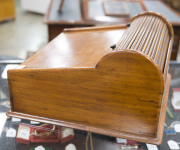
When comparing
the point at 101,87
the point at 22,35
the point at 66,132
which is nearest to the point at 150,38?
the point at 101,87

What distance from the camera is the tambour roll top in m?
1.16

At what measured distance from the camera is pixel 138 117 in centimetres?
120

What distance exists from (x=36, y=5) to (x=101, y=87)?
5468 millimetres

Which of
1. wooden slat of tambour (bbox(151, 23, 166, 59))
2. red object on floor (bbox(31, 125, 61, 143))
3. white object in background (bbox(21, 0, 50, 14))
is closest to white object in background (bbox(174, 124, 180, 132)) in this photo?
wooden slat of tambour (bbox(151, 23, 166, 59))

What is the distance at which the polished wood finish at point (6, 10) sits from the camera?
5.61 metres

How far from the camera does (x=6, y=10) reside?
18.7 feet

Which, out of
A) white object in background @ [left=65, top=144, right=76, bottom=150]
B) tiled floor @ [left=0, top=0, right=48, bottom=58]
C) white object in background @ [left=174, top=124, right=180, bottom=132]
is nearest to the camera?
white object in background @ [left=65, top=144, right=76, bottom=150]

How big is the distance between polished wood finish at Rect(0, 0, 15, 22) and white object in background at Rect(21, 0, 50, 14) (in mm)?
593

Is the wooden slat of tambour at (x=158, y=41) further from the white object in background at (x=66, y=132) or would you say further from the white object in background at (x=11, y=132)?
the white object in background at (x=11, y=132)

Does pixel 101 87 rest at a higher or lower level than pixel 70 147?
higher

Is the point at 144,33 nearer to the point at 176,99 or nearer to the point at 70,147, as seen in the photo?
the point at 176,99

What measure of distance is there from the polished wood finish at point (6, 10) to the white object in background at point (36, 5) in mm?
593

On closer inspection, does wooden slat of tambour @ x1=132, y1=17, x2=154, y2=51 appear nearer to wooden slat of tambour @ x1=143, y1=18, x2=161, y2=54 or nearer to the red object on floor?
wooden slat of tambour @ x1=143, y1=18, x2=161, y2=54

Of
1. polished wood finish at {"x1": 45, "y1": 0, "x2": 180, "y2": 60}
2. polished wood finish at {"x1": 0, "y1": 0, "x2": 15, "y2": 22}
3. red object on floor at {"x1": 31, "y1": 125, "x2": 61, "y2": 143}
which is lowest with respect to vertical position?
red object on floor at {"x1": 31, "y1": 125, "x2": 61, "y2": 143}
